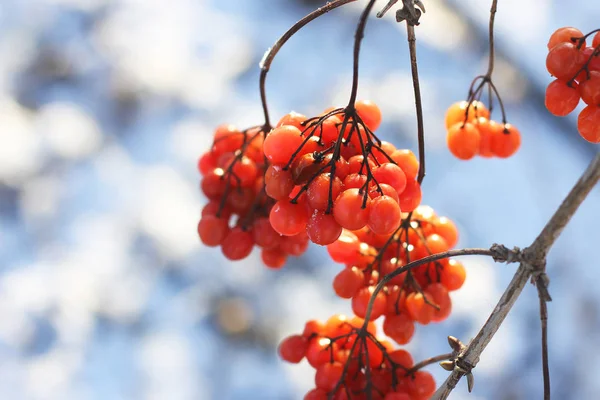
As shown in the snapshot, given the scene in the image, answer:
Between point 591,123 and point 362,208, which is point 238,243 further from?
point 591,123

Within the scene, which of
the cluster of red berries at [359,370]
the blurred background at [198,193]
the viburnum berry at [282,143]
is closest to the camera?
the viburnum berry at [282,143]

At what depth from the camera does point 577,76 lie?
42 cm

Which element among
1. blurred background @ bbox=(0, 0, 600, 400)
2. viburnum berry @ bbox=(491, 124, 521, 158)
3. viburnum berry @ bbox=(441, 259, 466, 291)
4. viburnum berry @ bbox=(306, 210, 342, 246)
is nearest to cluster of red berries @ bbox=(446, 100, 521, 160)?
viburnum berry @ bbox=(491, 124, 521, 158)

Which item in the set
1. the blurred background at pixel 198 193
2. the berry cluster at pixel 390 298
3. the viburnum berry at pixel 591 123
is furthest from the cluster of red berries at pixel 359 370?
the blurred background at pixel 198 193

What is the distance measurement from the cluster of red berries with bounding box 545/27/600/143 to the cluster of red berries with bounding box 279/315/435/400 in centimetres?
22

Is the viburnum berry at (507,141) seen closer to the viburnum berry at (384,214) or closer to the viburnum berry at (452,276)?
the viburnum berry at (452,276)

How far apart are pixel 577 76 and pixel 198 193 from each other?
164cm

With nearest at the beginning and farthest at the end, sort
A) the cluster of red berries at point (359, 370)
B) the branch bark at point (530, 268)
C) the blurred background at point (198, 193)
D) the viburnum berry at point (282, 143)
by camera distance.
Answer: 1. the branch bark at point (530, 268)
2. the viburnum berry at point (282, 143)
3. the cluster of red berries at point (359, 370)
4. the blurred background at point (198, 193)

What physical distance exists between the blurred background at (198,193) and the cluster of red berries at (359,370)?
123 centimetres

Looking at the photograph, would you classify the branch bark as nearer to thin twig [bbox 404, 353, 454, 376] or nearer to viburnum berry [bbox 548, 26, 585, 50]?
thin twig [bbox 404, 353, 454, 376]

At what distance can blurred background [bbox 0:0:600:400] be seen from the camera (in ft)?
5.94

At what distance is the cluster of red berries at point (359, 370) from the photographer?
509 millimetres

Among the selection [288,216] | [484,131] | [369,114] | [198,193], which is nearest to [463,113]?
[484,131]

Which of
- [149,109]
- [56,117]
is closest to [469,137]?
[149,109]
